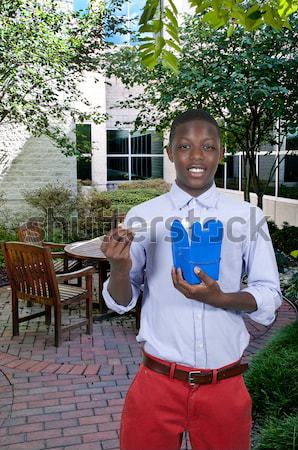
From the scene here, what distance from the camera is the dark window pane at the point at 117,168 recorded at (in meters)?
19.0

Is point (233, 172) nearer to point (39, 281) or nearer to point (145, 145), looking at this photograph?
point (145, 145)

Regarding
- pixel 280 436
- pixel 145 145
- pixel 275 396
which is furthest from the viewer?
pixel 145 145

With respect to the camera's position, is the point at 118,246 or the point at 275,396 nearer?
the point at 118,246

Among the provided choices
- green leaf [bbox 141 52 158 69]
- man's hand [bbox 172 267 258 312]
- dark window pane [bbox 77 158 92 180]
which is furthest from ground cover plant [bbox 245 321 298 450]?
dark window pane [bbox 77 158 92 180]

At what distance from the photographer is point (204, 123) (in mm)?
1733

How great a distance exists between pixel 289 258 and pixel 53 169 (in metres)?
5.77

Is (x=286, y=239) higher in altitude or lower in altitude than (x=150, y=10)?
lower

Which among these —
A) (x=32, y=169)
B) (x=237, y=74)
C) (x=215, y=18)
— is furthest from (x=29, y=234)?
(x=32, y=169)

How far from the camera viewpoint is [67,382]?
400 centimetres

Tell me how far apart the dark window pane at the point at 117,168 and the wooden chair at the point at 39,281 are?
45.8ft

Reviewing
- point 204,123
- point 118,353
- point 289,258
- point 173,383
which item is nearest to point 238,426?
point 173,383

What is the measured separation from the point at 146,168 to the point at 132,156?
2.87ft

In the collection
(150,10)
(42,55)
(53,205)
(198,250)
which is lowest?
(53,205)

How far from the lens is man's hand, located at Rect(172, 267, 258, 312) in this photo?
5.08 feet
